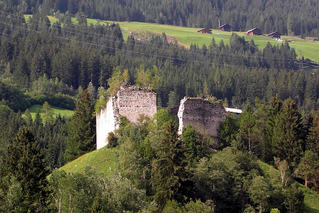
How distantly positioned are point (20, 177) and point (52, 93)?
236 ft

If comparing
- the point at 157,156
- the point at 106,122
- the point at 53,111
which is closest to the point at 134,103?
the point at 106,122

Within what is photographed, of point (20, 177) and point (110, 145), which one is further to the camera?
point (110, 145)

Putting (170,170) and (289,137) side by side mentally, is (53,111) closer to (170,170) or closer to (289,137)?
(289,137)

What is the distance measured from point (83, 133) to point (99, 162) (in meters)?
10.0

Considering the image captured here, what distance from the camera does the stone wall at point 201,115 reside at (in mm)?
69250

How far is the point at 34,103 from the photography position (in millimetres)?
120125

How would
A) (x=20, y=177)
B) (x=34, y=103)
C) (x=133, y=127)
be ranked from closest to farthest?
(x=20, y=177)
(x=133, y=127)
(x=34, y=103)

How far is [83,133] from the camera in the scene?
75.4m

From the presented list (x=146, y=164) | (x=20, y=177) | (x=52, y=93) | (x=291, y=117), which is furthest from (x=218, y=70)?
(x=20, y=177)

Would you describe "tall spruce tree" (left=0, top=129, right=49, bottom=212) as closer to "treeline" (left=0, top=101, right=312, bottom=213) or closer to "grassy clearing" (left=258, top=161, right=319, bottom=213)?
"treeline" (left=0, top=101, right=312, bottom=213)

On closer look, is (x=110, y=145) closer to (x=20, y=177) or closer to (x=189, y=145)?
(x=189, y=145)

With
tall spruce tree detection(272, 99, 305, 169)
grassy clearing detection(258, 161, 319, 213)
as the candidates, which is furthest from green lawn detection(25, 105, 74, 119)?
grassy clearing detection(258, 161, 319, 213)

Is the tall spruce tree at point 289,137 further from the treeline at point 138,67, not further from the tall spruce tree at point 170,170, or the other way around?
the treeline at point 138,67

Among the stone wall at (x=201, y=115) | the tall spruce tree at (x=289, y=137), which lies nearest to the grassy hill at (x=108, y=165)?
the tall spruce tree at (x=289, y=137)
